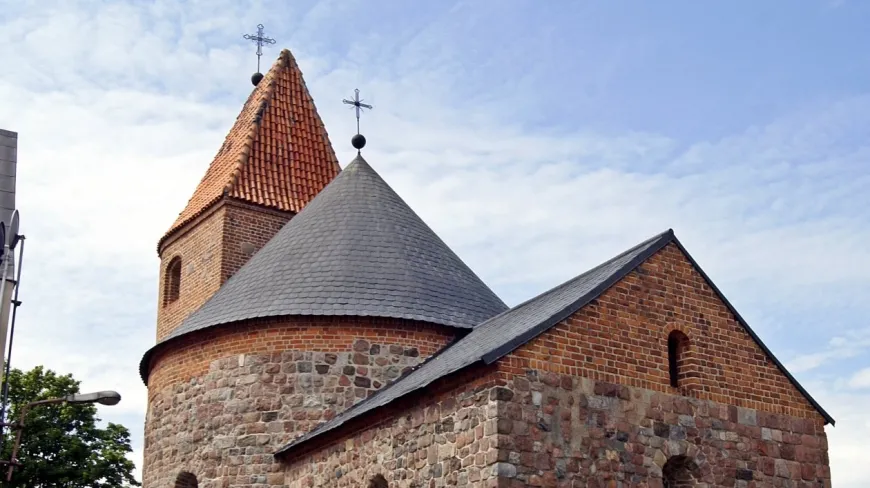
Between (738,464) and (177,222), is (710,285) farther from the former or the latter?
(177,222)

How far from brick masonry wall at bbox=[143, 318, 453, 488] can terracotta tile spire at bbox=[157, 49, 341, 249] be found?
7147 millimetres

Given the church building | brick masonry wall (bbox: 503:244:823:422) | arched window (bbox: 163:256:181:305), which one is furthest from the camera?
arched window (bbox: 163:256:181:305)

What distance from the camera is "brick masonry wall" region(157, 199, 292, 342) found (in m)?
23.7

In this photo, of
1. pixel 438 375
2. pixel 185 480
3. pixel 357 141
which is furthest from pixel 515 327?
pixel 357 141

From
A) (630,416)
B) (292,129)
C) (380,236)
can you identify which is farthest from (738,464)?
(292,129)

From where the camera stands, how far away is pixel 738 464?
13984 millimetres

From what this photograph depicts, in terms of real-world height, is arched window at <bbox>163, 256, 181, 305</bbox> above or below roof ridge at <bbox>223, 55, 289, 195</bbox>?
below

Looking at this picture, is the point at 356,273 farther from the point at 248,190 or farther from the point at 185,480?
the point at 248,190

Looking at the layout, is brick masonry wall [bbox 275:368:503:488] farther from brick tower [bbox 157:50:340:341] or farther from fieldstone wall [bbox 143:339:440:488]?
brick tower [bbox 157:50:340:341]

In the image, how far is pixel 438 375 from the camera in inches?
524

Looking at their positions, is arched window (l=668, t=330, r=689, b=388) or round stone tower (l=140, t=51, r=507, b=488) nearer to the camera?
arched window (l=668, t=330, r=689, b=388)

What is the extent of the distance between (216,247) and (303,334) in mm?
7079

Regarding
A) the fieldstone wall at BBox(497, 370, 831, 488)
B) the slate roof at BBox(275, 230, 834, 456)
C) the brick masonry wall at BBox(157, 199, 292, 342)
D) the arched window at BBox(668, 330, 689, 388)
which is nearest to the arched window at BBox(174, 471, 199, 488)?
the slate roof at BBox(275, 230, 834, 456)

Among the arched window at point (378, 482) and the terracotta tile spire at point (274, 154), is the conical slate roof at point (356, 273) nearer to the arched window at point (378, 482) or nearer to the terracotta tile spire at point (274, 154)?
the arched window at point (378, 482)
